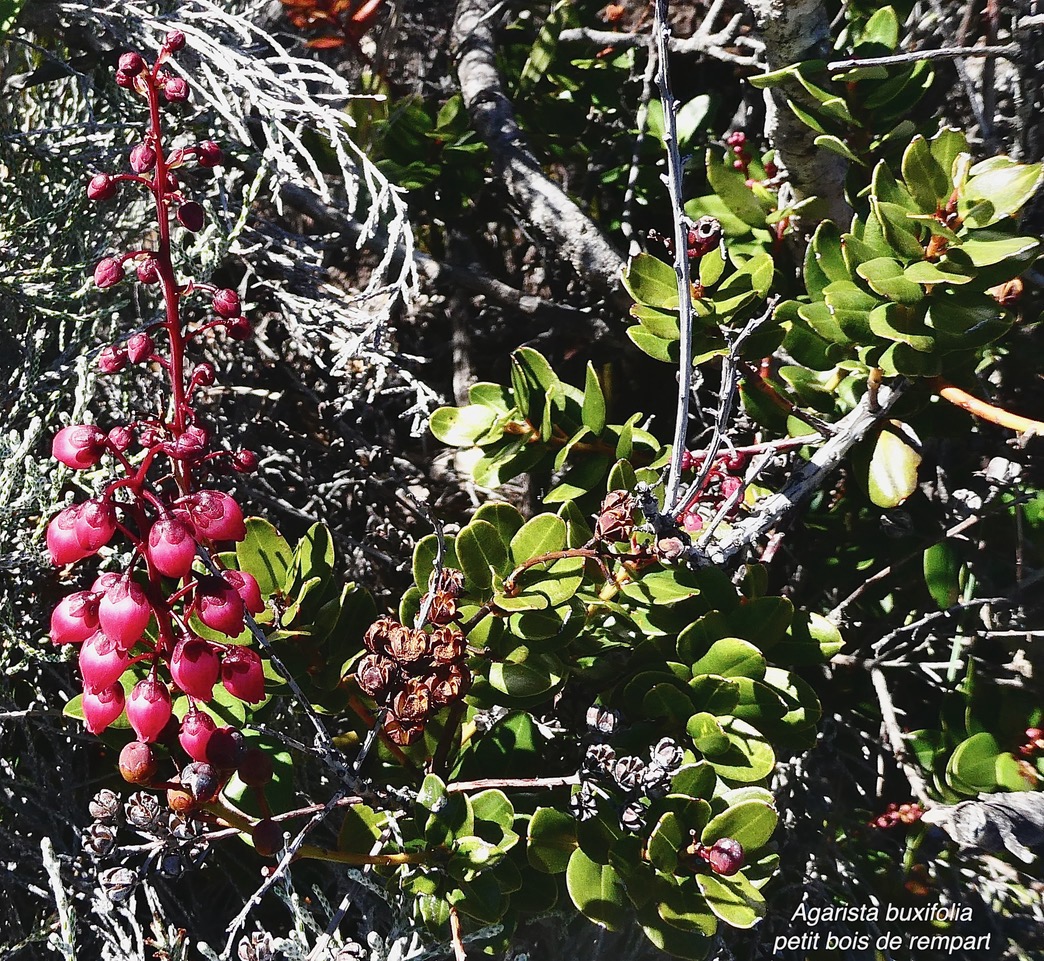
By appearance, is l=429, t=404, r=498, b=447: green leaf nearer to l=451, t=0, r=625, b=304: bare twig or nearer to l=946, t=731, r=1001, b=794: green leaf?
l=451, t=0, r=625, b=304: bare twig

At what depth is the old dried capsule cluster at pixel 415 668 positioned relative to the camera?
80 centimetres

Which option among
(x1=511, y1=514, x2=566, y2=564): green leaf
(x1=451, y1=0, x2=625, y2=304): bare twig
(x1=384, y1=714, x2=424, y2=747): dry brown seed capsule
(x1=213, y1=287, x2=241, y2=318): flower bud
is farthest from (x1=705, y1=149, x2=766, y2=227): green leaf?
(x1=384, y1=714, x2=424, y2=747): dry brown seed capsule

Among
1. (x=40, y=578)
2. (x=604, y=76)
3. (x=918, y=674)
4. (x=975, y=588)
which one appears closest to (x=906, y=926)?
(x=918, y=674)

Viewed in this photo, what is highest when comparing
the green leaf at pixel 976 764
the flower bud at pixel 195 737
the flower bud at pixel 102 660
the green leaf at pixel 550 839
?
the flower bud at pixel 102 660

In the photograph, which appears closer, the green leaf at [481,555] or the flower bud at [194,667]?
the flower bud at [194,667]

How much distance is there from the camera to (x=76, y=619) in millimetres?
728

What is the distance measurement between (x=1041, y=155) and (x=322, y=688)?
1.21 metres

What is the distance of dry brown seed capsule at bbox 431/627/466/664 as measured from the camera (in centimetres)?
81

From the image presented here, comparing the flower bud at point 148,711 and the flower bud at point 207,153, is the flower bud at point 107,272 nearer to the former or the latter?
the flower bud at point 207,153

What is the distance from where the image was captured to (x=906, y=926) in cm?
120

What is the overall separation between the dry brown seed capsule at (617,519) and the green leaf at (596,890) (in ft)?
1.05

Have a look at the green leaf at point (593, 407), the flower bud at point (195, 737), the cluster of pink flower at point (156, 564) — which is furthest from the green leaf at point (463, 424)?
the flower bud at point (195, 737)

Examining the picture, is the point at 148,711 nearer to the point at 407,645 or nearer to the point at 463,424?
the point at 407,645

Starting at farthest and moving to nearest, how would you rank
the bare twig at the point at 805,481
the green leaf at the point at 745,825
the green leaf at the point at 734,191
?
→ the green leaf at the point at 734,191 → the bare twig at the point at 805,481 → the green leaf at the point at 745,825
